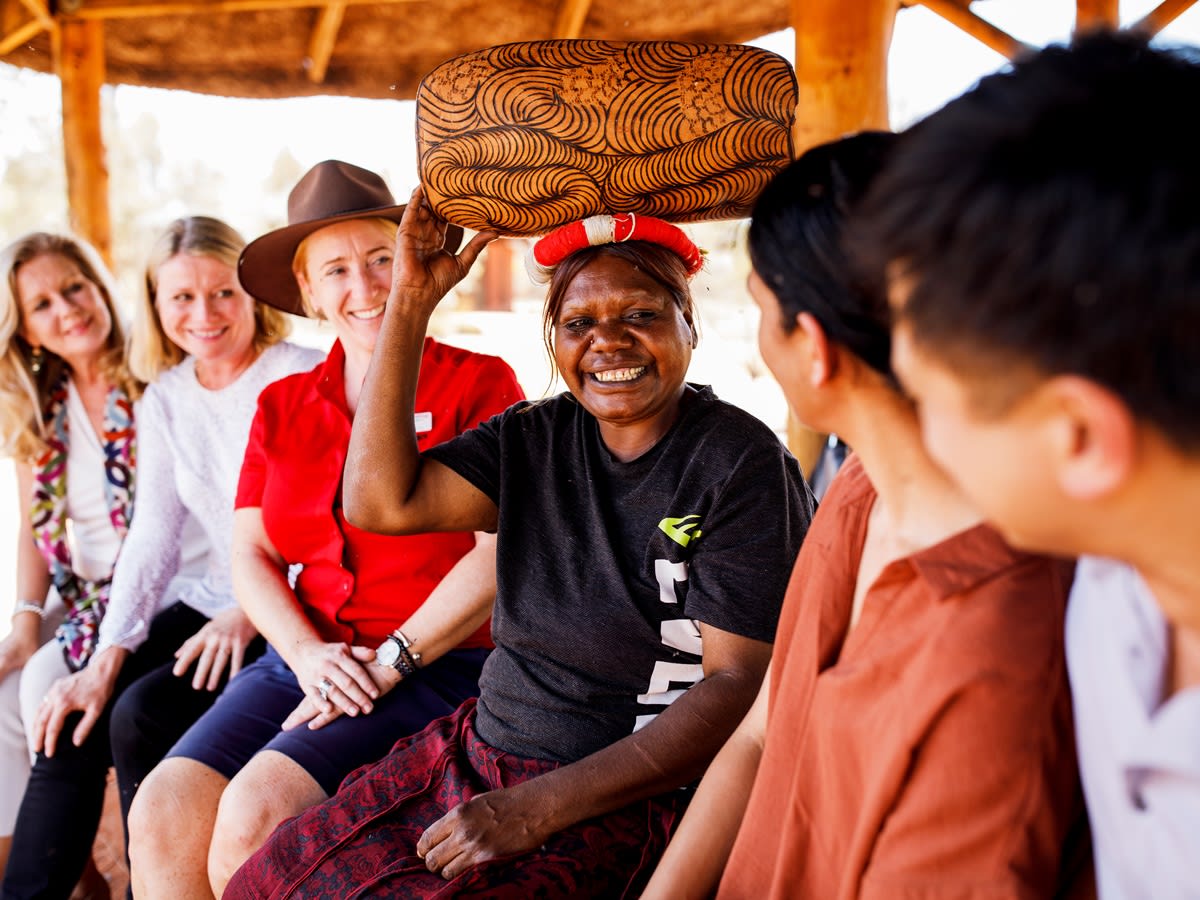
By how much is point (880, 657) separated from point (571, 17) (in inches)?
213

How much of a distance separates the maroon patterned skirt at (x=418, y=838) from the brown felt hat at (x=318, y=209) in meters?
1.39

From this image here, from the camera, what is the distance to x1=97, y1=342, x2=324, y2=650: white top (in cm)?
309

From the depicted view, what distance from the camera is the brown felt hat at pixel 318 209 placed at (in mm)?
2744

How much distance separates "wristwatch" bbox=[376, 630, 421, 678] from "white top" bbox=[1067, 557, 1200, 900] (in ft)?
5.19

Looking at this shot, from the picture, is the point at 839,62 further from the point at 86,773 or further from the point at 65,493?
the point at 86,773

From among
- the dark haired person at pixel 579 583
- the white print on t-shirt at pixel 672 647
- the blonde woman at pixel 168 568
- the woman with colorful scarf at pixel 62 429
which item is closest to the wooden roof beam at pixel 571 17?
the blonde woman at pixel 168 568

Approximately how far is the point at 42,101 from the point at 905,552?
1771 cm

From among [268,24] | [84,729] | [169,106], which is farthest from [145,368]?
[169,106]

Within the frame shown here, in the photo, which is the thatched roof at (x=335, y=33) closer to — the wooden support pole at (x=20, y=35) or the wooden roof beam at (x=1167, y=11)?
the wooden support pole at (x=20, y=35)

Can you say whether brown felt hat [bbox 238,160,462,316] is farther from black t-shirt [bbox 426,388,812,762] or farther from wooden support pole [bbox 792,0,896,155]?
wooden support pole [bbox 792,0,896,155]

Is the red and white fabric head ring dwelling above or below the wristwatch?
above

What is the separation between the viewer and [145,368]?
3271 mm

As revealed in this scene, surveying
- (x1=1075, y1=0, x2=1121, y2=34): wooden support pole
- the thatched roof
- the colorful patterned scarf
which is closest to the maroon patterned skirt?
the colorful patterned scarf

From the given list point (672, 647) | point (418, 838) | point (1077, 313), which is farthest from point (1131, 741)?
point (418, 838)
